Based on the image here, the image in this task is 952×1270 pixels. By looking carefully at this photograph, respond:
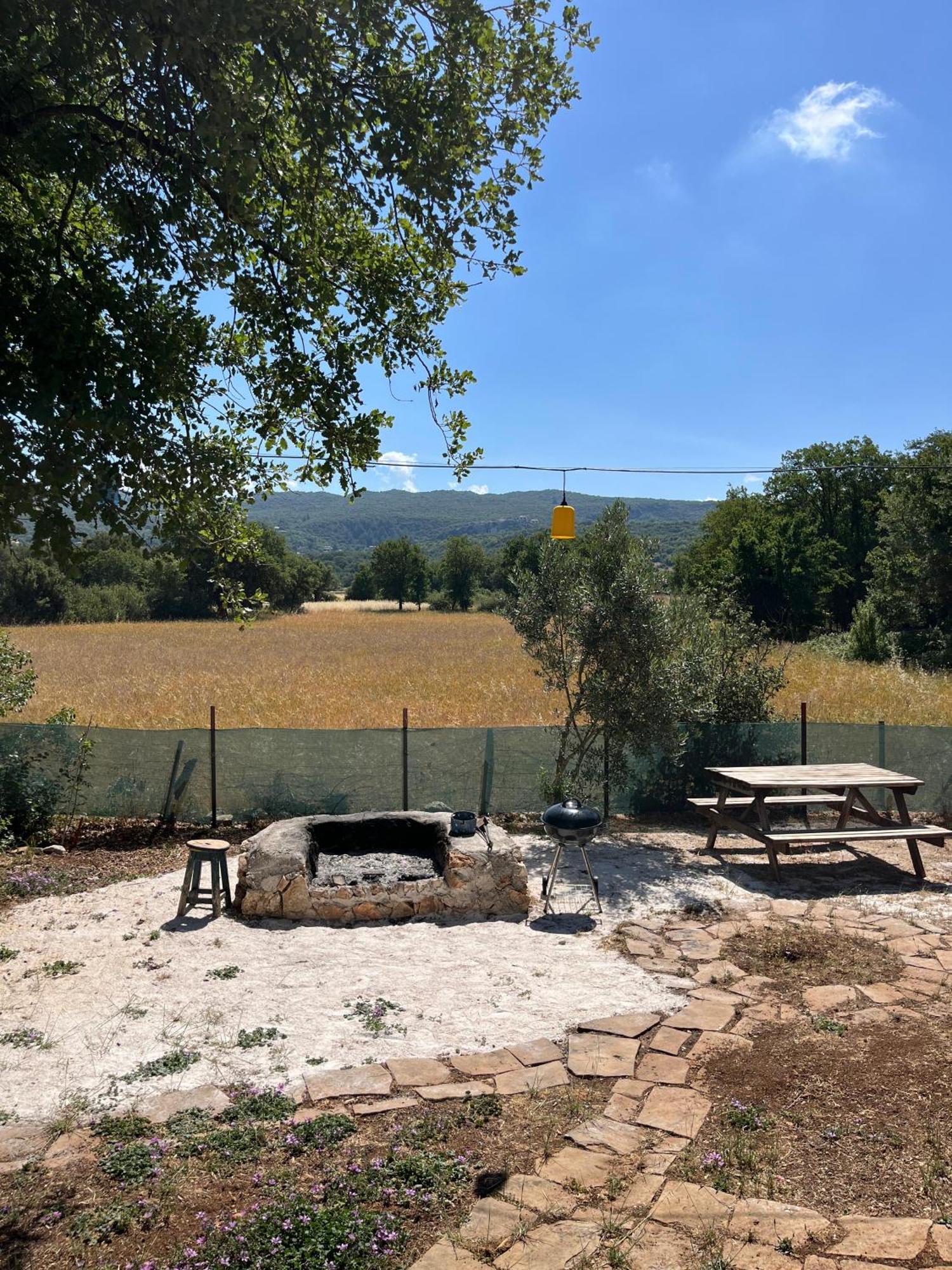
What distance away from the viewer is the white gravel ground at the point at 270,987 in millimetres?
5121

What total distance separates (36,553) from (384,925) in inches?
188

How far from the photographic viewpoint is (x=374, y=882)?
7949 mm

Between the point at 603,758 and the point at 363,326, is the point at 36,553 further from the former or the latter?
the point at 603,758

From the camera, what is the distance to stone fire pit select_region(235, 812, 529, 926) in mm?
7781

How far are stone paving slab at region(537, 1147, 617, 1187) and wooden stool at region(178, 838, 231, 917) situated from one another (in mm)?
4550

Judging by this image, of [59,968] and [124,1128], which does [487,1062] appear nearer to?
[124,1128]

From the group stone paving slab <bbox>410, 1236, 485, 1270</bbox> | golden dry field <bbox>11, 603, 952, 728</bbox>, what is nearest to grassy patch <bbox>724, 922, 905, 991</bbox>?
stone paving slab <bbox>410, 1236, 485, 1270</bbox>

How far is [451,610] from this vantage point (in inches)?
2800

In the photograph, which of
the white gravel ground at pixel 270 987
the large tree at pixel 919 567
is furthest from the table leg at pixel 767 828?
the large tree at pixel 919 567

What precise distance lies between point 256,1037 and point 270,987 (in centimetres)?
85

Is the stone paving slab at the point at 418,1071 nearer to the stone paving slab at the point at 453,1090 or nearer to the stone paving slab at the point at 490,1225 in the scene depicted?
the stone paving slab at the point at 453,1090

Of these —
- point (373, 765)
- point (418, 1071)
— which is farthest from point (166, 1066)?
point (373, 765)

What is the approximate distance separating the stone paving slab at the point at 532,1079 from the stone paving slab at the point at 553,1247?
1.20m

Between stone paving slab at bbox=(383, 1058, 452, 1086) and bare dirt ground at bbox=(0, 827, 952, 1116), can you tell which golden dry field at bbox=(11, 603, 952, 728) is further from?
stone paving slab at bbox=(383, 1058, 452, 1086)
